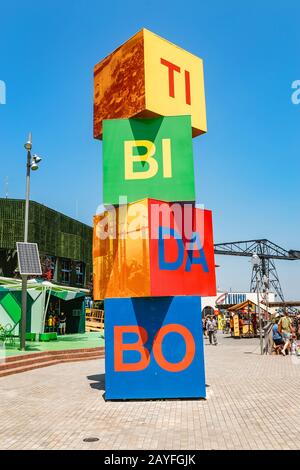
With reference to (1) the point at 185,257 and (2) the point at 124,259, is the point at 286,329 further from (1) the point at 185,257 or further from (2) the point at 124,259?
(2) the point at 124,259

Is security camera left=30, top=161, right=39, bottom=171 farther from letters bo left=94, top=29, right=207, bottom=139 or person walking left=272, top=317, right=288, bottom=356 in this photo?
person walking left=272, top=317, right=288, bottom=356

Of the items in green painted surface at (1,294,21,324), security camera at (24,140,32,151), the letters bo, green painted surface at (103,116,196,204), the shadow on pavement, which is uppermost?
security camera at (24,140,32,151)

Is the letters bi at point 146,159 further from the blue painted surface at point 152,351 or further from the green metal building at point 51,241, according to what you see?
the green metal building at point 51,241

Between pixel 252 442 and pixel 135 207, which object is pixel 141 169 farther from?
pixel 252 442

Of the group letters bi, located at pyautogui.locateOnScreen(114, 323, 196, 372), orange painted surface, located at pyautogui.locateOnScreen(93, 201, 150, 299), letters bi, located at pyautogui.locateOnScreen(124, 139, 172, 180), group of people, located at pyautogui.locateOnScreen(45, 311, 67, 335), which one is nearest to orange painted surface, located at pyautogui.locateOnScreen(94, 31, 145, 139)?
letters bi, located at pyautogui.locateOnScreen(124, 139, 172, 180)

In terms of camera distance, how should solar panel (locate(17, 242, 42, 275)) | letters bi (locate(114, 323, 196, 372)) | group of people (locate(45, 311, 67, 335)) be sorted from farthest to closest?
group of people (locate(45, 311, 67, 335)) → solar panel (locate(17, 242, 42, 275)) → letters bi (locate(114, 323, 196, 372))

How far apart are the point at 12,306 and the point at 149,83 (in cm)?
1797

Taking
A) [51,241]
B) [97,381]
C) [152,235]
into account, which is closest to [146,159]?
[152,235]

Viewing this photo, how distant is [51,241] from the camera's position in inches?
1767

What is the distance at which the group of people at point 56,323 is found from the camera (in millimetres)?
27906

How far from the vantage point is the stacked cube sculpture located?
9.77 m

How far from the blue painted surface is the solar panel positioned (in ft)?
25.7

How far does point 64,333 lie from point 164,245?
21.6 metres

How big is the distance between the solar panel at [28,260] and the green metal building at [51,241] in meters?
20.2
